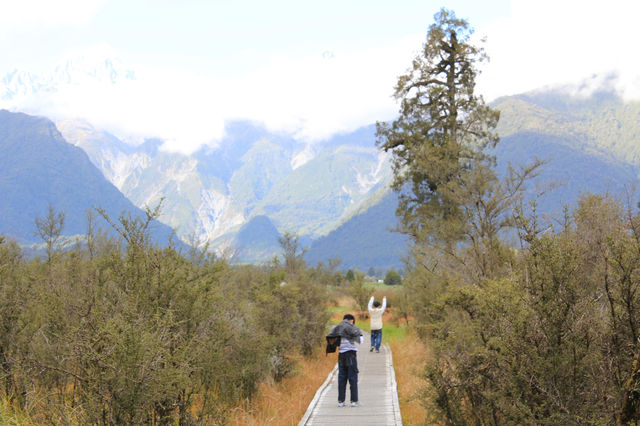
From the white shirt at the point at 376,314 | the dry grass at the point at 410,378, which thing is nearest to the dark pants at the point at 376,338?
the white shirt at the point at 376,314

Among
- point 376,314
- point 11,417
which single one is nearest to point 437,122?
point 376,314

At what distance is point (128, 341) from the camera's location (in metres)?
4.59

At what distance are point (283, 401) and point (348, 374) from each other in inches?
71.9

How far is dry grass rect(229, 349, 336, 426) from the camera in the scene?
846 cm

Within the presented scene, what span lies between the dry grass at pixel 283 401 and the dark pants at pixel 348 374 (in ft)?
2.64

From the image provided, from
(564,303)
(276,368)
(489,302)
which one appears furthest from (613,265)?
(276,368)

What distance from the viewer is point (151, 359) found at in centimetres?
478

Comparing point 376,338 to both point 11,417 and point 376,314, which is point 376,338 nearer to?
point 376,314

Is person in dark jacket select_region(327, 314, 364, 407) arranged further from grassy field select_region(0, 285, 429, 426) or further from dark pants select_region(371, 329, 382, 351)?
dark pants select_region(371, 329, 382, 351)

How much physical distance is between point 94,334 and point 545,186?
38.0ft

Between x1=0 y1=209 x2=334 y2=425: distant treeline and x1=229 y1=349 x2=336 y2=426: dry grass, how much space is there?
337 mm

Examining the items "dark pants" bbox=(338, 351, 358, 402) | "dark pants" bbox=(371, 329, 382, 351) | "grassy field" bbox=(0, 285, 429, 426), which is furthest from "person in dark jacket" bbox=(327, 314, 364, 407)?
"dark pants" bbox=(371, 329, 382, 351)

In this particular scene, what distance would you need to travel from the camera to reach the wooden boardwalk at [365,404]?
7926 mm

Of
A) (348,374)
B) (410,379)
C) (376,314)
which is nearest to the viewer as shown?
(348,374)
